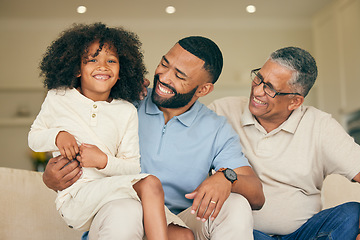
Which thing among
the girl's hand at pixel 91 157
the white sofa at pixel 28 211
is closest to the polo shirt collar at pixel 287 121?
the girl's hand at pixel 91 157

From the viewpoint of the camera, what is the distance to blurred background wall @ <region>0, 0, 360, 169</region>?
18.3ft

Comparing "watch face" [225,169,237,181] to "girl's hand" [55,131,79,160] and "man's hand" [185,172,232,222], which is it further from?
"girl's hand" [55,131,79,160]

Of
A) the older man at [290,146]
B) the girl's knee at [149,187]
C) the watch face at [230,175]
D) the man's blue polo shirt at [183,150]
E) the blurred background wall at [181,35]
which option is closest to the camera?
the girl's knee at [149,187]

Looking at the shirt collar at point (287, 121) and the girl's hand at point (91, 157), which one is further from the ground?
the shirt collar at point (287, 121)

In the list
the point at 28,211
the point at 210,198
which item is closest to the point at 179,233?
the point at 210,198

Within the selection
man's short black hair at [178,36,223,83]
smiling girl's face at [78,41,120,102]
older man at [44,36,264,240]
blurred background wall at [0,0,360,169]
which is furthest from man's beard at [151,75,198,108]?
blurred background wall at [0,0,360,169]

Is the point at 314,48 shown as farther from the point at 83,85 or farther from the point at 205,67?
the point at 83,85

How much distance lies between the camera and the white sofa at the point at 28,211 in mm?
2029

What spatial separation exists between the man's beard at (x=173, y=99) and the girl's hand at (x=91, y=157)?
0.44m

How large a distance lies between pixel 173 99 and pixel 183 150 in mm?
207

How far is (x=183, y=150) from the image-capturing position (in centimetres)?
178

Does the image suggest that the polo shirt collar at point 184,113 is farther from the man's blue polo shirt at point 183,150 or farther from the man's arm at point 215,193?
the man's arm at point 215,193

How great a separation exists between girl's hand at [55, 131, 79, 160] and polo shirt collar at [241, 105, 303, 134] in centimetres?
80

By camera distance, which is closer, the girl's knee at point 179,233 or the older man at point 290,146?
the girl's knee at point 179,233
